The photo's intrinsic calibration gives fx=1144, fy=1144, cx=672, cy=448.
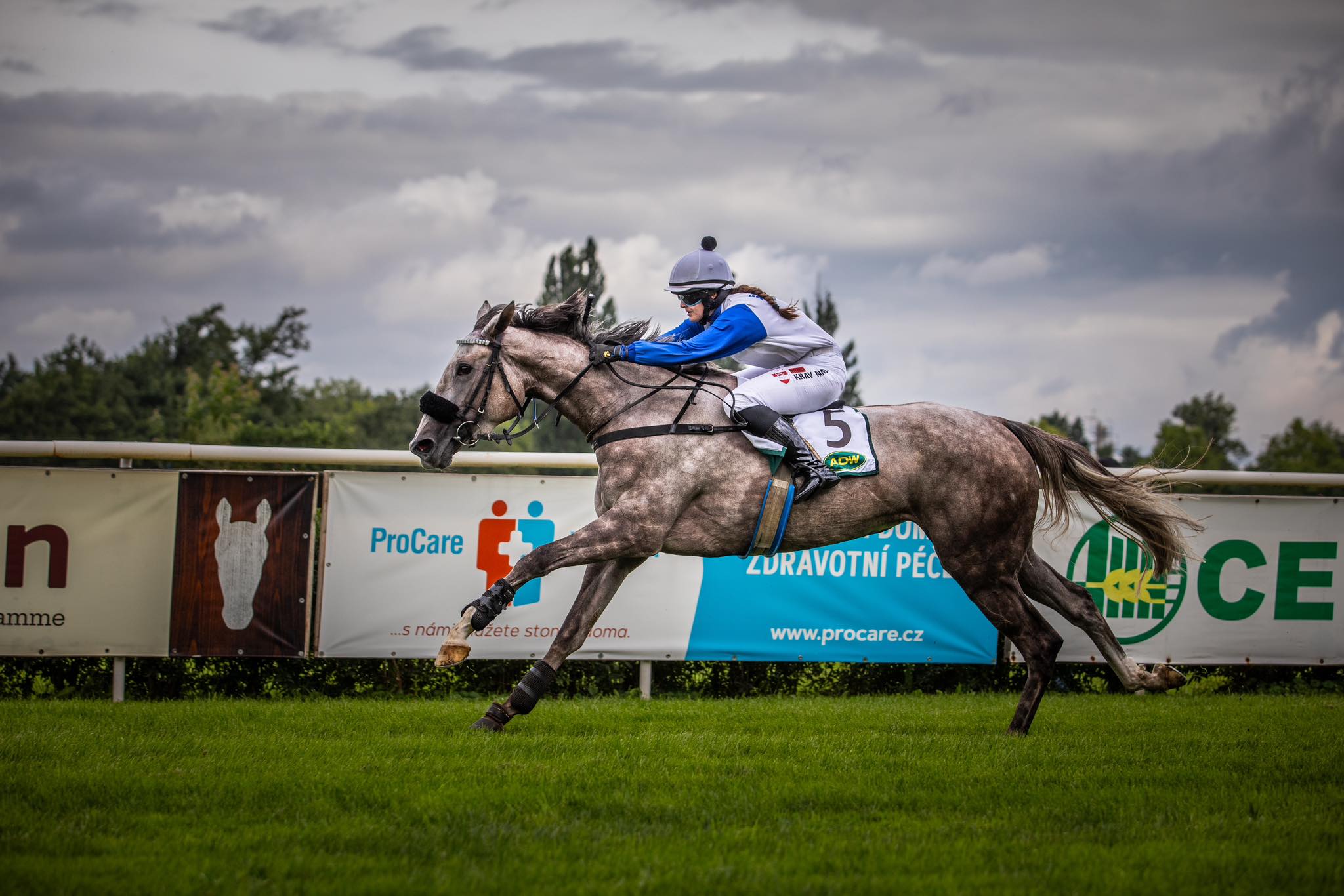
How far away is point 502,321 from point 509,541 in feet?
6.98

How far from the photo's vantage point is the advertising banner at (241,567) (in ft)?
24.9

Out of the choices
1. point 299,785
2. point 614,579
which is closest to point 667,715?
point 614,579

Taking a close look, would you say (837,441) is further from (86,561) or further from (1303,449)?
(1303,449)

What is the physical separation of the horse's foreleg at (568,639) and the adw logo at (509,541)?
59.8 inches

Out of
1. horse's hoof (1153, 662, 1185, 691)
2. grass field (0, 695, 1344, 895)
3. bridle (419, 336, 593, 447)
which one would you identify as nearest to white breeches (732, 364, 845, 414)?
bridle (419, 336, 593, 447)

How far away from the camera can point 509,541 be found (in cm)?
800

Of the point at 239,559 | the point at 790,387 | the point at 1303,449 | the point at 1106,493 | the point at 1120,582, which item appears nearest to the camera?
the point at 790,387

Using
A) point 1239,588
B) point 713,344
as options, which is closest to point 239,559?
point 713,344

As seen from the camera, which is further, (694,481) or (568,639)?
(568,639)

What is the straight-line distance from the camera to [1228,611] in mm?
8656

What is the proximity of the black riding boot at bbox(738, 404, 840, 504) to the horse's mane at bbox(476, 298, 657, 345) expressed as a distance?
92 centimetres

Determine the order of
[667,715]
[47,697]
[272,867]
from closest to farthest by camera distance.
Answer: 1. [272,867]
2. [667,715]
3. [47,697]

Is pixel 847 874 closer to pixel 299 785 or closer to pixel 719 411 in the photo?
pixel 299 785

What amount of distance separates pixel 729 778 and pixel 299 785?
1857 millimetres
